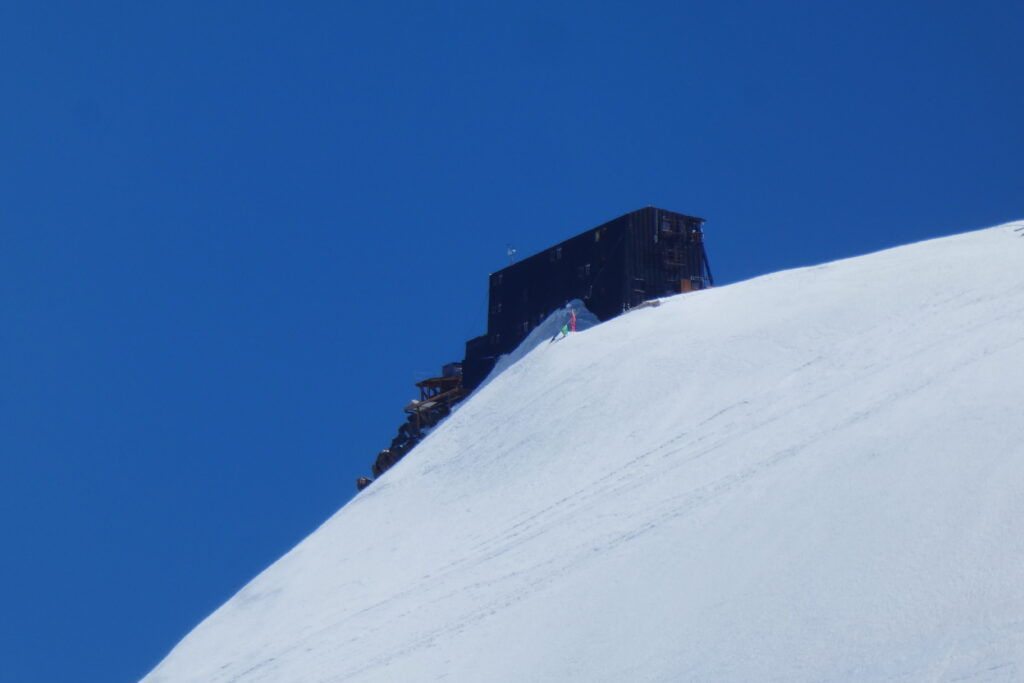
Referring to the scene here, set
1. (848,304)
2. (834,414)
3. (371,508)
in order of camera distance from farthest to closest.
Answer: (371,508), (848,304), (834,414)

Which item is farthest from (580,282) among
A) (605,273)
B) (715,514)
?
(715,514)

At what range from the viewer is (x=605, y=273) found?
133ft

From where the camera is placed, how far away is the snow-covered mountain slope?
14.9 meters

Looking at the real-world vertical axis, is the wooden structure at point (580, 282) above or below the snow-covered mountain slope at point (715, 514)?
above

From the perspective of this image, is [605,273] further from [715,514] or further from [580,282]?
[715,514]

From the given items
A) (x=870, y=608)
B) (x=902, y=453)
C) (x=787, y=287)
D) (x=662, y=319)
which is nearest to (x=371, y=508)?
(x=662, y=319)

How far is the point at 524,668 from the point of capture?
701 inches

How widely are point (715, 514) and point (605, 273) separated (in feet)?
69.1

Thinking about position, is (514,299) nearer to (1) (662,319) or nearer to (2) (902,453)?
(1) (662,319)

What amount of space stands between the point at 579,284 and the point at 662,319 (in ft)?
25.0

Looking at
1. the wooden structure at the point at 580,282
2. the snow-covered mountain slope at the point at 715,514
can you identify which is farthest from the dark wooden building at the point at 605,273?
the snow-covered mountain slope at the point at 715,514

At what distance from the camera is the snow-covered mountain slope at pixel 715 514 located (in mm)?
14883

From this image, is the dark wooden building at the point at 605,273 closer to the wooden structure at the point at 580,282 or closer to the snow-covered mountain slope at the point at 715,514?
the wooden structure at the point at 580,282

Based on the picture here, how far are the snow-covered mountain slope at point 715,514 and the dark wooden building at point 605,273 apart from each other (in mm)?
3769
